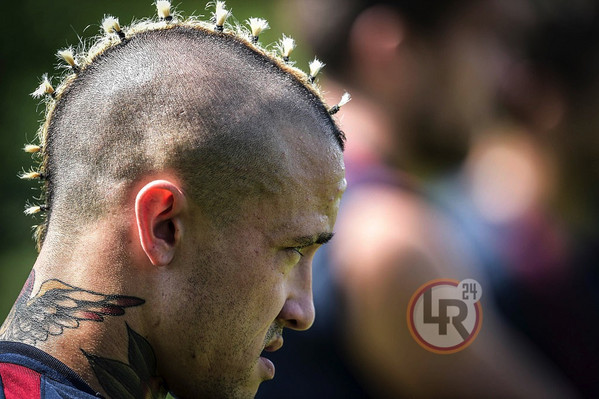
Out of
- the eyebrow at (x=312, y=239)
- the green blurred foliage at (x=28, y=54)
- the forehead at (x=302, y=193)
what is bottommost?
the eyebrow at (x=312, y=239)

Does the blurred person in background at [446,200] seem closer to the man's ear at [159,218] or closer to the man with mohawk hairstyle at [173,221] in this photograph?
the man with mohawk hairstyle at [173,221]

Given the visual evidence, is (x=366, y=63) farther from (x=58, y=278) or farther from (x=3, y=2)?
(x=3, y=2)

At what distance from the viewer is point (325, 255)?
3.31 m

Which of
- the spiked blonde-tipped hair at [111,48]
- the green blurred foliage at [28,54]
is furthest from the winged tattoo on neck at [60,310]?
the green blurred foliage at [28,54]

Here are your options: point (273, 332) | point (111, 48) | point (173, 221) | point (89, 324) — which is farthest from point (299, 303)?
point (111, 48)

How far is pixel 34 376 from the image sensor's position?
7.08 feet

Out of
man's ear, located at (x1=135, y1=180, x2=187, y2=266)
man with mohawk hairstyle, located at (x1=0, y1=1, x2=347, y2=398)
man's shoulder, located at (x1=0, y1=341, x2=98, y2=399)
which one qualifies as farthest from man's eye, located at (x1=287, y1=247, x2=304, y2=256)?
man's shoulder, located at (x1=0, y1=341, x2=98, y2=399)

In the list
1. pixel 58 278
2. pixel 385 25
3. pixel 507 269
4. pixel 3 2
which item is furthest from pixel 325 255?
pixel 3 2

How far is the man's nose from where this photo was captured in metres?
2.65

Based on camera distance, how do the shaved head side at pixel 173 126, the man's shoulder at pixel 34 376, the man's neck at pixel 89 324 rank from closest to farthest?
the man's shoulder at pixel 34 376 → the man's neck at pixel 89 324 → the shaved head side at pixel 173 126

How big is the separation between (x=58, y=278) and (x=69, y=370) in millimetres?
279

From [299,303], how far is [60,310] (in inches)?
28.3

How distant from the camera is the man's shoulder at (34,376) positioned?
211 cm

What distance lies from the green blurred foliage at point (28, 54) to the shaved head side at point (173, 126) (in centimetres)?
431
